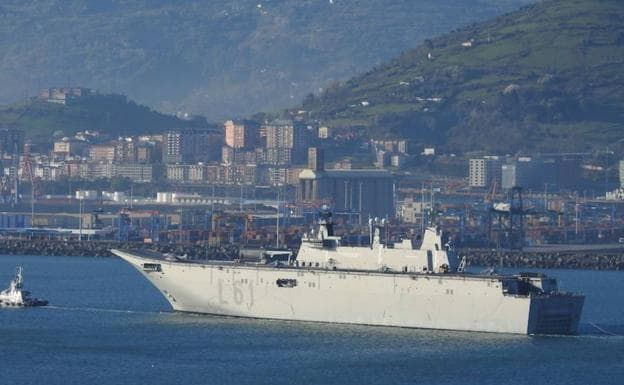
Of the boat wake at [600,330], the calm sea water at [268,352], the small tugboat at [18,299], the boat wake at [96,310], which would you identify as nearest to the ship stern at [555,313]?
the calm sea water at [268,352]

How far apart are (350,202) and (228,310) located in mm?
93723

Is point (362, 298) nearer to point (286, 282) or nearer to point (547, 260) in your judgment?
point (286, 282)

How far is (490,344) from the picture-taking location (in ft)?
208

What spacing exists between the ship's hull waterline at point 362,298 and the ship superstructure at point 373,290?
3 cm

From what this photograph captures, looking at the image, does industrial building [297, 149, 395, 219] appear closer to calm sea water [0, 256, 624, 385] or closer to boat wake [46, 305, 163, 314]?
boat wake [46, 305, 163, 314]

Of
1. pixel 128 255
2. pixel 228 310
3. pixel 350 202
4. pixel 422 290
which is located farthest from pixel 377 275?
pixel 350 202

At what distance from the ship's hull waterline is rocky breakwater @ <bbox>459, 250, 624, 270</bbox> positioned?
117 ft

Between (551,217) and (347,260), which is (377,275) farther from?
(551,217)

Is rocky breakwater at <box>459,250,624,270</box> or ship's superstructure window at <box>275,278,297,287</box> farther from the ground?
ship's superstructure window at <box>275,278,297,287</box>

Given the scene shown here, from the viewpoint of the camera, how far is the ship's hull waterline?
65.1 meters

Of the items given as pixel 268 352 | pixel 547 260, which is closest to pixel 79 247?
pixel 547 260

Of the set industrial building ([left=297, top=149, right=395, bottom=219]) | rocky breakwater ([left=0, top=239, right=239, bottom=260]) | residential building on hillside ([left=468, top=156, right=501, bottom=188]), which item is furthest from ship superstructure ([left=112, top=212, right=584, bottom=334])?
residential building on hillside ([left=468, top=156, right=501, bottom=188])

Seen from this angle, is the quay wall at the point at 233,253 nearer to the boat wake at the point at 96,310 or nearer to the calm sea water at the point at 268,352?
the boat wake at the point at 96,310

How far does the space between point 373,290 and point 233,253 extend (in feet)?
134
